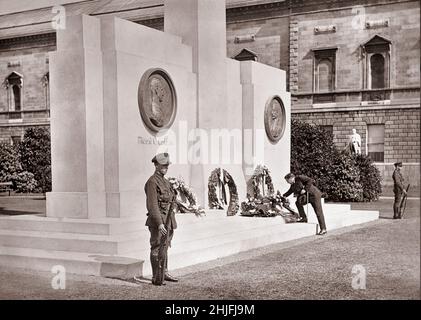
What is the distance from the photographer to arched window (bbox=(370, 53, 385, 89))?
109 ft

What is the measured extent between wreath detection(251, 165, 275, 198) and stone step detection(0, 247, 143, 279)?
7347mm

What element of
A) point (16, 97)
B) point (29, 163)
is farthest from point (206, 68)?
point (16, 97)

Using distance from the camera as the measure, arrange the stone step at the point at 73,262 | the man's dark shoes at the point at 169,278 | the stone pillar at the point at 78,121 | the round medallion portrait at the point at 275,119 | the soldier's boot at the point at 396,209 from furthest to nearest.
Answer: the round medallion portrait at the point at 275,119 < the soldier's boot at the point at 396,209 < the stone pillar at the point at 78,121 < the stone step at the point at 73,262 < the man's dark shoes at the point at 169,278

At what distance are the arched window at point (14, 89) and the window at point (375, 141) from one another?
71.9ft

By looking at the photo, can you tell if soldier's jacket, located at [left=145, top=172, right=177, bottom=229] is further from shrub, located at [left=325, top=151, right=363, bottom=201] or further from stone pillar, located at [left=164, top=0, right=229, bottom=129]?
shrub, located at [left=325, top=151, right=363, bottom=201]

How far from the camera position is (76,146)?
1119 centimetres

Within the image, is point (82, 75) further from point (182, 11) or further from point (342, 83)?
point (342, 83)

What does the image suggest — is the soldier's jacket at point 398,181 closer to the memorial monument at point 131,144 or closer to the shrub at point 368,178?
the memorial monument at point 131,144

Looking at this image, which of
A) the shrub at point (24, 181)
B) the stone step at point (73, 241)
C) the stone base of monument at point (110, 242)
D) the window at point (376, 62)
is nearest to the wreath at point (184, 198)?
the stone base of monument at point (110, 242)

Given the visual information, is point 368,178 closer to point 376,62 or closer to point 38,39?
point 376,62

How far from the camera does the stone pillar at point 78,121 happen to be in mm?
11031

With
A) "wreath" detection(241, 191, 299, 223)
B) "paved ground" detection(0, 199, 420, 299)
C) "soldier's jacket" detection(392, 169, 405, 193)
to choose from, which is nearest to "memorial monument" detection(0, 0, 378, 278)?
"wreath" detection(241, 191, 299, 223)

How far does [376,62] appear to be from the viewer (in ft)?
110

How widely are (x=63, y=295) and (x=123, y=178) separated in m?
4.16
